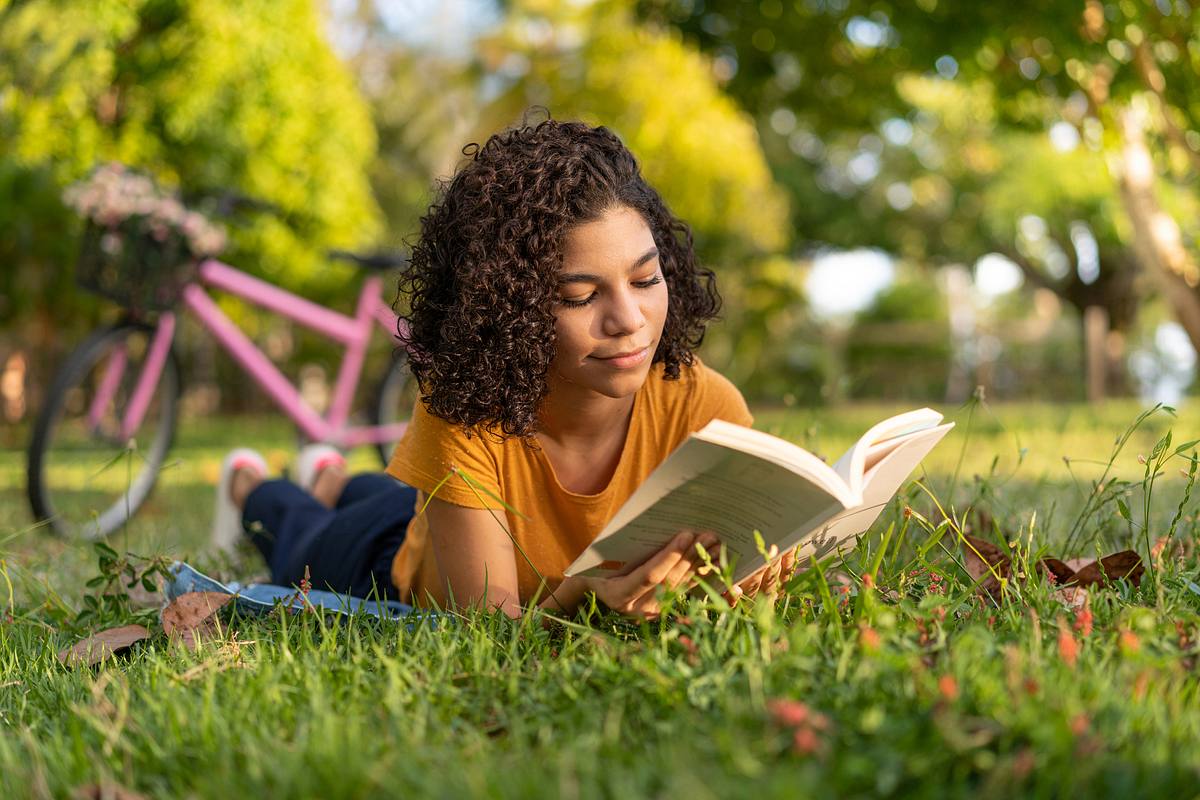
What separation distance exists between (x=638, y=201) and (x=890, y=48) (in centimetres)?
576

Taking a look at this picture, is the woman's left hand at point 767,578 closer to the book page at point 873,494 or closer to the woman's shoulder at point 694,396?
the book page at point 873,494

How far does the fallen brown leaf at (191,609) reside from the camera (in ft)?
6.81

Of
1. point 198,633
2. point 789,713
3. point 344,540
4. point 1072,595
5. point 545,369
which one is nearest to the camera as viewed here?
point 789,713

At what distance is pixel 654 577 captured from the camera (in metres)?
1.71

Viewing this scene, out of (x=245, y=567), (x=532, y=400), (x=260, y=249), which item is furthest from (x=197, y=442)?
(x=532, y=400)

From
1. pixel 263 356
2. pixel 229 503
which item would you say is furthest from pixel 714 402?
pixel 263 356

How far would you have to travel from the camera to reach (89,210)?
4504 millimetres

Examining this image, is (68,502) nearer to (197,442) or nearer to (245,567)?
(245,567)

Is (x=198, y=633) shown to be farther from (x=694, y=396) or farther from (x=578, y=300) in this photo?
(x=694, y=396)

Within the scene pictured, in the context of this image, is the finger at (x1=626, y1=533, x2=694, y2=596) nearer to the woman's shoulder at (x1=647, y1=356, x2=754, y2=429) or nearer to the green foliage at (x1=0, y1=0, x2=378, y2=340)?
the woman's shoulder at (x1=647, y1=356, x2=754, y2=429)

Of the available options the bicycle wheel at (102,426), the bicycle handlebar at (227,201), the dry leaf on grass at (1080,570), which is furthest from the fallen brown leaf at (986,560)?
the bicycle handlebar at (227,201)

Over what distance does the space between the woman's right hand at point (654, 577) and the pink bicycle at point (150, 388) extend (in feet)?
8.21

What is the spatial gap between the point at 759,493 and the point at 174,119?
8.46 m

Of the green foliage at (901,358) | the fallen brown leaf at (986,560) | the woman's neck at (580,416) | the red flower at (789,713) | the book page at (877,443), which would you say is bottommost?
the green foliage at (901,358)
